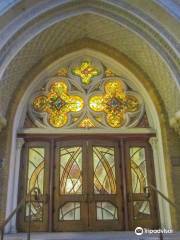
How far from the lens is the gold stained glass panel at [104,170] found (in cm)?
548

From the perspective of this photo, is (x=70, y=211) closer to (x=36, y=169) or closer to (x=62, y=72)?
(x=36, y=169)

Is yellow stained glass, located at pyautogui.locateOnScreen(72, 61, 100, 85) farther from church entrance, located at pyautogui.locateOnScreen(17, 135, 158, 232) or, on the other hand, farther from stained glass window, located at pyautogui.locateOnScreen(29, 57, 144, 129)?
church entrance, located at pyautogui.locateOnScreen(17, 135, 158, 232)

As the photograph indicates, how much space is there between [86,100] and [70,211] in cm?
213

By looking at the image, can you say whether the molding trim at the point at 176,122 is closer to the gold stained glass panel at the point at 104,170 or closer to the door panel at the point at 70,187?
the gold stained glass panel at the point at 104,170

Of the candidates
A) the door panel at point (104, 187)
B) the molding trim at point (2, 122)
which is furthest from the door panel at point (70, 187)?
the molding trim at point (2, 122)

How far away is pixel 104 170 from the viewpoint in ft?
18.4

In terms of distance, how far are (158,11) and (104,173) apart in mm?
2971

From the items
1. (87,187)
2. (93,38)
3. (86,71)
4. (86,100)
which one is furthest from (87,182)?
(93,38)

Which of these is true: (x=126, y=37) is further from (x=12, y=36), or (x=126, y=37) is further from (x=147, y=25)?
(x=12, y=36)

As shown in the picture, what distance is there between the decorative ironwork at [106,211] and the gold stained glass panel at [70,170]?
0.44m

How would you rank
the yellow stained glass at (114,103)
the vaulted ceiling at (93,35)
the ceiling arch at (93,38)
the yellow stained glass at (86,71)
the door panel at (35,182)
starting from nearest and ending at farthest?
the vaulted ceiling at (93,35) → the door panel at (35,182) → the ceiling arch at (93,38) → the yellow stained glass at (114,103) → the yellow stained glass at (86,71)

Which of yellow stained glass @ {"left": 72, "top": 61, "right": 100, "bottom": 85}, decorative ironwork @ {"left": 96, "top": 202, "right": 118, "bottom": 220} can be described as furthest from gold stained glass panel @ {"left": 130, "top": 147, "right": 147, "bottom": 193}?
yellow stained glass @ {"left": 72, "top": 61, "right": 100, "bottom": 85}

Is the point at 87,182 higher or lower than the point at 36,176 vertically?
lower

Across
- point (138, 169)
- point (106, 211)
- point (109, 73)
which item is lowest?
point (106, 211)
